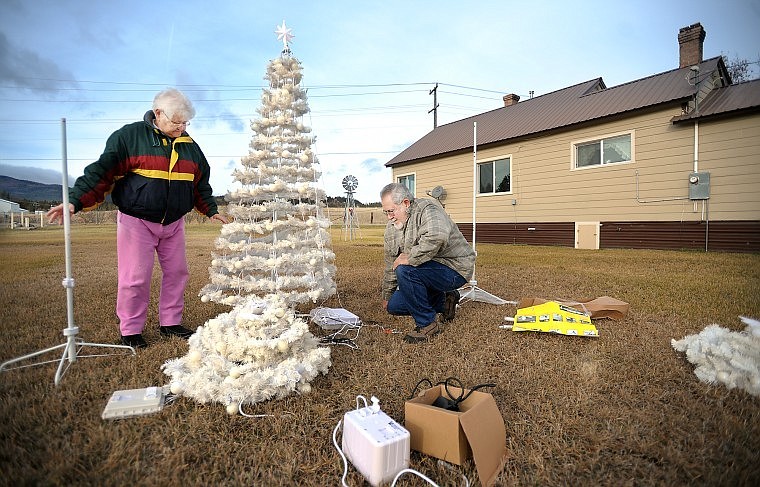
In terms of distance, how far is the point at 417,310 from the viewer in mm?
3139

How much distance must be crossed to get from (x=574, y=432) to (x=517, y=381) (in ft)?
1.70

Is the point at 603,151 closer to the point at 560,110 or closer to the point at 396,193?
the point at 560,110

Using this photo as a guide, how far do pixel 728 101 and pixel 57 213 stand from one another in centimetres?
971

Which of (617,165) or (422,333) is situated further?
(617,165)

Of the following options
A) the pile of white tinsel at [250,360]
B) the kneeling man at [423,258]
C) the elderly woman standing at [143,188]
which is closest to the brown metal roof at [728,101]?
the kneeling man at [423,258]

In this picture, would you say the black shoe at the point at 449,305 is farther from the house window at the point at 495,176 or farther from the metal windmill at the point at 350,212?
the metal windmill at the point at 350,212

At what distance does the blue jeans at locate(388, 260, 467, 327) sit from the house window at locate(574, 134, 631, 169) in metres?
7.62

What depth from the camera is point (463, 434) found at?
1.46m

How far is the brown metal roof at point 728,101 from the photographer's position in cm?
637

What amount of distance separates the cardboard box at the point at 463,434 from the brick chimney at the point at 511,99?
13527mm

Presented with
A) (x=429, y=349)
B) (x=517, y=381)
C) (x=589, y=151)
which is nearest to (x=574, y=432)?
(x=517, y=381)

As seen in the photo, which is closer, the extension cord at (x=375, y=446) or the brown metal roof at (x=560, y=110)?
the extension cord at (x=375, y=446)

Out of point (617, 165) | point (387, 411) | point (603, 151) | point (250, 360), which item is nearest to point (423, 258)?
point (387, 411)

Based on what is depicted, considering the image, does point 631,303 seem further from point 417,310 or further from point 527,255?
point 527,255
